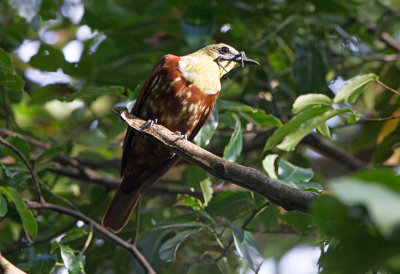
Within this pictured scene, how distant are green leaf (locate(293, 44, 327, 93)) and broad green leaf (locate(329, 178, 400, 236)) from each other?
10.3 feet

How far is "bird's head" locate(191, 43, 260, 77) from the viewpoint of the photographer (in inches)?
147

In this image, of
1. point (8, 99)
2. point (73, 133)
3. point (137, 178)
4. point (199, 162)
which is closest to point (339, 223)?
point (199, 162)

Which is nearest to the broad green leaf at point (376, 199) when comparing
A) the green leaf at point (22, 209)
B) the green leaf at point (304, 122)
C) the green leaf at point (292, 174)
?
the green leaf at point (304, 122)

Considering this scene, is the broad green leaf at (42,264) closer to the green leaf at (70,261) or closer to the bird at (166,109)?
the green leaf at (70,261)

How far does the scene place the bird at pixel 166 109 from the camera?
331 cm

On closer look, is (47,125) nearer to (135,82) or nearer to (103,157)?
(103,157)

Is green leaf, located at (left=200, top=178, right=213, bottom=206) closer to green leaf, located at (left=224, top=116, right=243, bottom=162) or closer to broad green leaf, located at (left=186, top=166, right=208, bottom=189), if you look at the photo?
broad green leaf, located at (left=186, top=166, right=208, bottom=189)

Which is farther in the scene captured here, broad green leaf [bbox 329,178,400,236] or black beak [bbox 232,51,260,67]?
black beak [bbox 232,51,260,67]

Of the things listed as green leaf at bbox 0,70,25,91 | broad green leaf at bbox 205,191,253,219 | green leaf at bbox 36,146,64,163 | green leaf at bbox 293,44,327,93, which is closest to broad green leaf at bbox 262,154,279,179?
broad green leaf at bbox 205,191,253,219

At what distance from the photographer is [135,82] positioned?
425 cm

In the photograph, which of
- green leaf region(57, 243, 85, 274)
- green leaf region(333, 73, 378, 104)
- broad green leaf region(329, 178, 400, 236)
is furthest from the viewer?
green leaf region(57, 243, 85, 274)

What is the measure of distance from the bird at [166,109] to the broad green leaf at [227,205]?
36 centimetres

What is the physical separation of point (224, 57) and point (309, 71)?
77 centimetres

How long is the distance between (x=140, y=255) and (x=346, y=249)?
7.35ft
